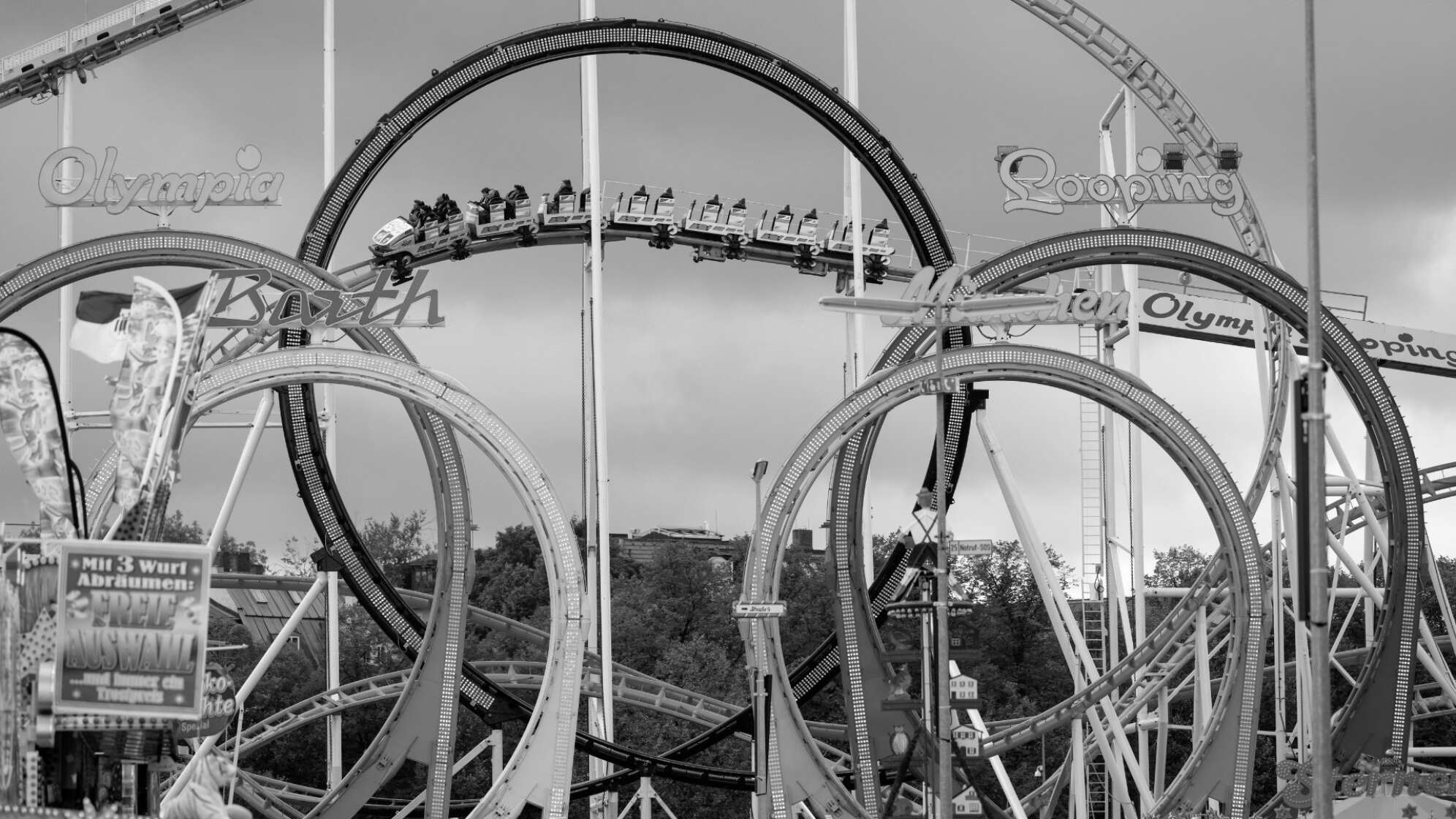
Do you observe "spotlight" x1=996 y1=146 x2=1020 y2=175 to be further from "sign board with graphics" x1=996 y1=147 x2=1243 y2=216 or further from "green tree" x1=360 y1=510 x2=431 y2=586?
"green tree" x1=360 y1=510 x2=431 y2=586

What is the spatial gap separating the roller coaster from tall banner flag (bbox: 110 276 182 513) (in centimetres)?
299

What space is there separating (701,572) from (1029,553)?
33.0 metres

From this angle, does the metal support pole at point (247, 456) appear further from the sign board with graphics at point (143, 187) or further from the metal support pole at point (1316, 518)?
the metal support pole at point (1316, 518)

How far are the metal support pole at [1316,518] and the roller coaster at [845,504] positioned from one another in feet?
23.2

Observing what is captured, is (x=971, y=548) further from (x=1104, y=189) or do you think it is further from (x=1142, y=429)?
(x=1104, y=189)

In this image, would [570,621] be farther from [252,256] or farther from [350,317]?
[252,256]

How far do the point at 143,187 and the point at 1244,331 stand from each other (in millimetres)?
21692

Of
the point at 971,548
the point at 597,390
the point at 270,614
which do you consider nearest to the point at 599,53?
the point at 597,390

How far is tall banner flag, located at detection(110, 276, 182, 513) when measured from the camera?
19.7 metres

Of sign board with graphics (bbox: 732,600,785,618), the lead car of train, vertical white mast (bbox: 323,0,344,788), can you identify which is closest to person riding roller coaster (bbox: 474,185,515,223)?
the lead car of train

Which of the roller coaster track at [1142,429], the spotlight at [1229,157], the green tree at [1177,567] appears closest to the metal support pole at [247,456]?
the roller coaster track at [1142,429]

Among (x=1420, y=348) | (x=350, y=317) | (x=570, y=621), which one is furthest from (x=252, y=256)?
(x=1420, y=348)

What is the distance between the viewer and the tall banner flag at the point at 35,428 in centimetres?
1959

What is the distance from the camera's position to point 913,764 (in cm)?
2786
